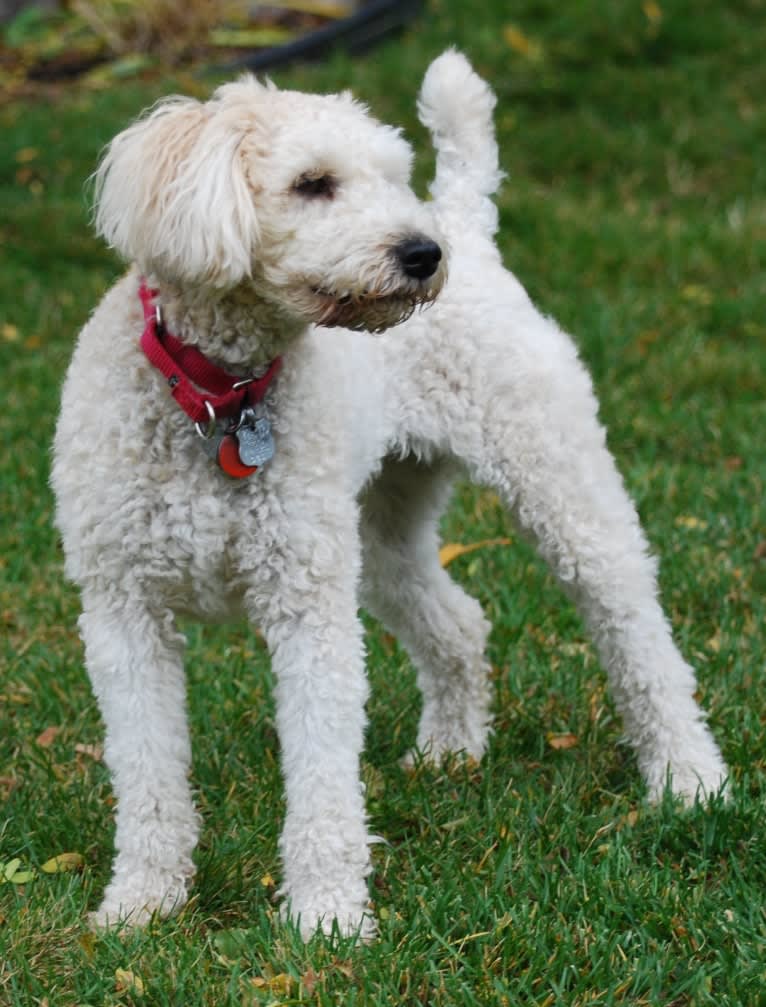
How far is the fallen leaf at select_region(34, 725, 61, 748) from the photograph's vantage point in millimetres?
3748

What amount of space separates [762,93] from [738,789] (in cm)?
704

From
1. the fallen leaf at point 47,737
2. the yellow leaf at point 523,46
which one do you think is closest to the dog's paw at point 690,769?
the fallen leaf at point 47,737

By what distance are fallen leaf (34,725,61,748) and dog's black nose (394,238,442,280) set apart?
174 centimetres

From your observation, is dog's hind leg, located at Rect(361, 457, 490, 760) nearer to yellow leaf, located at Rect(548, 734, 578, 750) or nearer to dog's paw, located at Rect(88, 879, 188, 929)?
yellow leaf, located at Rect(548, 734, 578, 750)

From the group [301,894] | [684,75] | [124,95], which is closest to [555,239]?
[684,75]

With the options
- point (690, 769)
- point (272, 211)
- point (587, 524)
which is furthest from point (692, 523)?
point (272, 211)

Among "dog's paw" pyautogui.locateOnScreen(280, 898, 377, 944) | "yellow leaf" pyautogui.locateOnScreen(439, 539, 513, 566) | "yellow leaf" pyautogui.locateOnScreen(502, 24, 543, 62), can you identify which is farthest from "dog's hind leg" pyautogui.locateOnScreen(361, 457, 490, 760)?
"yellow leaf" pyautogui.locateOnScreen(502, 24, 543, 62)

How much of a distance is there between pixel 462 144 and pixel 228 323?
113 centimetres

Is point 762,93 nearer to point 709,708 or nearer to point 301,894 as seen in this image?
point 709,708

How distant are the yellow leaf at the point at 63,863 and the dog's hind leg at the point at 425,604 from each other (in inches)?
41.3

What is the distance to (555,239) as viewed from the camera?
24.2 feet

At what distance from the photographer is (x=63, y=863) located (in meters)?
3.21

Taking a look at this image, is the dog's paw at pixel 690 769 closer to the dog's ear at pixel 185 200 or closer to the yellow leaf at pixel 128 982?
the yellow leaf at pixel 128 982

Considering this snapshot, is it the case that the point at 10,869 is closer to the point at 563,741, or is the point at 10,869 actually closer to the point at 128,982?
the point at 128,982
